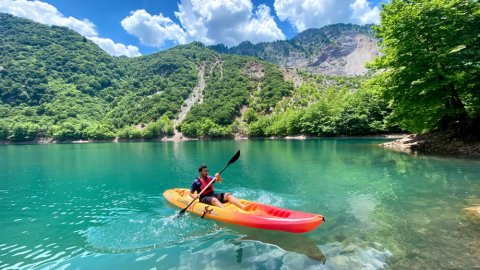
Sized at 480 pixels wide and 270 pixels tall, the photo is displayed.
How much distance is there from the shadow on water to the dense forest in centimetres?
2221

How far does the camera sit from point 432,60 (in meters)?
24.6

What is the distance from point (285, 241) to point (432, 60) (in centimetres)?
2407

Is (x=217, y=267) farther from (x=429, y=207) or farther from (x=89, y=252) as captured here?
(x=429, y=207)

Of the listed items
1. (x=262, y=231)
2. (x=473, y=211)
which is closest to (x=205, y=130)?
(x=262, y=231)

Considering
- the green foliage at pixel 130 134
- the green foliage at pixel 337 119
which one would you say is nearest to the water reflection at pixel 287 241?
the green foliage at pixel 337 119

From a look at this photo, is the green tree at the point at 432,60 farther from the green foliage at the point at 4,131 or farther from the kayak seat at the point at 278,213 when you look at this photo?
the green foliage at the point at 4,131

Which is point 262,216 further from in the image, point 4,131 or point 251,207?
point 4,131

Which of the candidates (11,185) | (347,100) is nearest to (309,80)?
(347,100)

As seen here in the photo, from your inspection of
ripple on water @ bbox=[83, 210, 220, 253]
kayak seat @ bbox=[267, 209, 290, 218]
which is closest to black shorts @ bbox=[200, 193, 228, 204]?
ripple on water @ bbox=[83, 210, 220, 253]

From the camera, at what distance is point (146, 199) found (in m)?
17.0

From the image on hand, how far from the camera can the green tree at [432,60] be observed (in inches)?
915

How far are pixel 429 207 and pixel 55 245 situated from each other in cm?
1537

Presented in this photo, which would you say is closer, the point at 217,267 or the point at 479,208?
the point at 217,267

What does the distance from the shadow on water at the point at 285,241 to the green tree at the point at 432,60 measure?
72.9 ft
